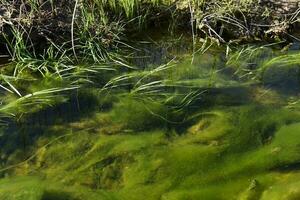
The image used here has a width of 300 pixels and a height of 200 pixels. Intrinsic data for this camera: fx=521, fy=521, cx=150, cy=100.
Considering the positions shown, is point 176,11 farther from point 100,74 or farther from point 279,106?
point 279,106

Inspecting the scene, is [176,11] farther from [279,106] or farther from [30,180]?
[30,180]

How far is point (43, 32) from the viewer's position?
151 inches

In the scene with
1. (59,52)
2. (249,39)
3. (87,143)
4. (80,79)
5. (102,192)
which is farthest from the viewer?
(249,39)

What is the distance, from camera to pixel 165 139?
2863 mm

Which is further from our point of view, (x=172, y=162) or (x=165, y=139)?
(x=165, y=139)

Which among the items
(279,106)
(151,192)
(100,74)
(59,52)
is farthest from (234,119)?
(59,52)

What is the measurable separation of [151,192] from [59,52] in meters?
1.66

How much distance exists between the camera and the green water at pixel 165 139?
8.24 feet

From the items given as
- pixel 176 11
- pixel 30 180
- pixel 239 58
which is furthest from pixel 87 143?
pixel 176 11

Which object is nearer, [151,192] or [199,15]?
[151,192]

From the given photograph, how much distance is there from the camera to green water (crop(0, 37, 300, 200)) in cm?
251

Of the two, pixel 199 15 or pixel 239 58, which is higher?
pixel 199 15

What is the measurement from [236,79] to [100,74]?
919 millimetres

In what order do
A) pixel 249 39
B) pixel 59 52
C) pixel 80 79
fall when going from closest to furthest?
1. pixel 80 79
2. pixel 59 52
3. pixel 249 39
